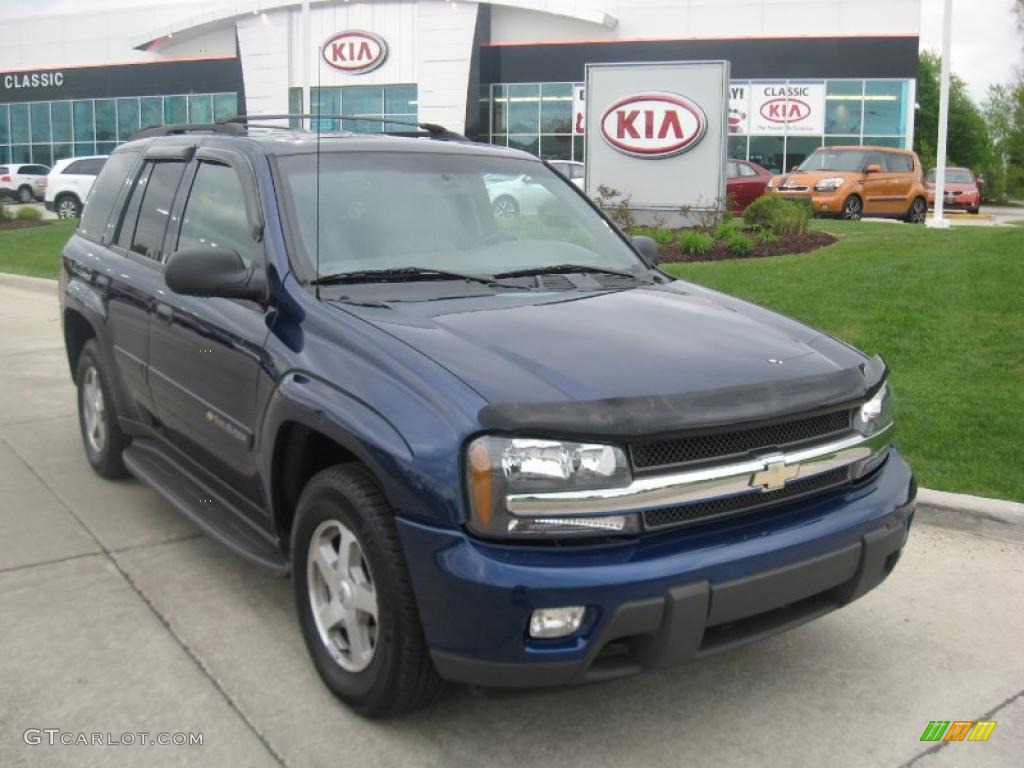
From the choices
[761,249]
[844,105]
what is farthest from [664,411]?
[844,105]

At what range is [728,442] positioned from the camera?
118 inches

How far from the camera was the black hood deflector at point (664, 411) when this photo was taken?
278cm

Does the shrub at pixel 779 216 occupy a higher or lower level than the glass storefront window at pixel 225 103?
lower

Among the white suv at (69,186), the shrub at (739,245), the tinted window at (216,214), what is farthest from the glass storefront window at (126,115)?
the tinted window at (216,214)

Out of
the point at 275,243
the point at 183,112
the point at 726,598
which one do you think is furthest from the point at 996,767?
the point at 183,112

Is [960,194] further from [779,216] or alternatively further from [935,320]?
[935,320]

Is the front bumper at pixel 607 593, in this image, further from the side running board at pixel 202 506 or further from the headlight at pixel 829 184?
the headlight at pixel 829 184

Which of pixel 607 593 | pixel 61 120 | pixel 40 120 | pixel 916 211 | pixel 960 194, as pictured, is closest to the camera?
pixel 607 593

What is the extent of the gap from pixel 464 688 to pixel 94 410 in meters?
3.36

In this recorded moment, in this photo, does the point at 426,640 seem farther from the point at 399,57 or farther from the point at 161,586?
the point at 399,57

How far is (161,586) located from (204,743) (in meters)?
1.31

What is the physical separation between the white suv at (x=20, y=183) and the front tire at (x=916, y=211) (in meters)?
31.2

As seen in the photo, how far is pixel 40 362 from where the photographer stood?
955 centimetres

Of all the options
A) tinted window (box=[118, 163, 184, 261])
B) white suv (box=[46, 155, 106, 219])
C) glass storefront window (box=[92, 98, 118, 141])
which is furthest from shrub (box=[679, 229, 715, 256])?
glass storefront window (box=[92, 98, 118, 141])
